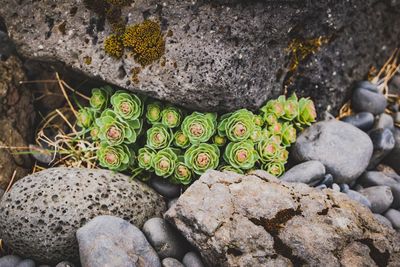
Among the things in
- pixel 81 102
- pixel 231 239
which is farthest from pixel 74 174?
pixel 231 239

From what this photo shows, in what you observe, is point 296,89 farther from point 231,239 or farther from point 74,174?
point 74,174

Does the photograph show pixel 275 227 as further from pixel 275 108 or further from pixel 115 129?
pixel 115 129

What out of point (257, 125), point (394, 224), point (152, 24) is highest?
point (152, 24)

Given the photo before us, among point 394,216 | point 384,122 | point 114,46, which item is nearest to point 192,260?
point 114,46

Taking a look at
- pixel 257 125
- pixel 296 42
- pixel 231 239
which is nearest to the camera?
pixel 231 239

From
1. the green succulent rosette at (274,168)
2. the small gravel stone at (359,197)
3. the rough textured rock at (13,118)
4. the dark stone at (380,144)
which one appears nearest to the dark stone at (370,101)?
the dark stone at (380,144)

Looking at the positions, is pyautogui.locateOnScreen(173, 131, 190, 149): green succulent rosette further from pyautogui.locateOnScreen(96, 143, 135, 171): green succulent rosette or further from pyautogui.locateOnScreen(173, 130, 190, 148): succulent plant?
pyautogui.locateOnScreen(96, 143, 135, 171): green succulent rosette

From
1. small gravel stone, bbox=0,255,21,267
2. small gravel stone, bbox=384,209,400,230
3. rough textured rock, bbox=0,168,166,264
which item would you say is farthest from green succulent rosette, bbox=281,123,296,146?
small gravel stone, bbox=0,255,21,267

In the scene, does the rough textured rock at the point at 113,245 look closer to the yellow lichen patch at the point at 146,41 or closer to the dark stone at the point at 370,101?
the yellow lichen patch at the point at 146,41
